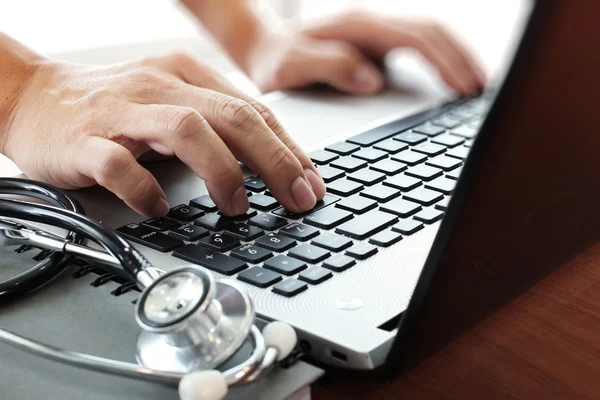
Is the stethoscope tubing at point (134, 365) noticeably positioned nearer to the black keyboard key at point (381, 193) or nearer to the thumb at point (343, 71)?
the black keyboard key at point (381, 193)

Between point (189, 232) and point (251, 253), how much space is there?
2.6 inches

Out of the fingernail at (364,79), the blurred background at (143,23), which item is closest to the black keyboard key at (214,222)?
the fingernail at (364,79)

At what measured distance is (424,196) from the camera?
1.90 ft

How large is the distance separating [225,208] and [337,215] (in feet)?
0.27

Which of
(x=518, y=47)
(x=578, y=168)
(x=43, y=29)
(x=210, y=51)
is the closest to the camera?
(x=518, y=47)

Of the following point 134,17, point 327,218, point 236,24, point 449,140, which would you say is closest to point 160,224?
point 327,218

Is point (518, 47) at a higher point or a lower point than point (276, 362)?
higher

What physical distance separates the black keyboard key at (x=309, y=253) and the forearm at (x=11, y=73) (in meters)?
0.33

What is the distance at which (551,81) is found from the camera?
30 cm

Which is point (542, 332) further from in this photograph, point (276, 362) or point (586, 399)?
point (276, 362)

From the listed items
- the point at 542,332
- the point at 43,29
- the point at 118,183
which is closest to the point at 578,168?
the point at 542,332

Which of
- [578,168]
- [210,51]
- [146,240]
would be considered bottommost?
[210,51]

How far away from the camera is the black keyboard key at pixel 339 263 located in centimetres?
45

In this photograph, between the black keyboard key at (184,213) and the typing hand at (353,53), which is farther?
the typing hand at (353,53)
